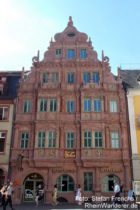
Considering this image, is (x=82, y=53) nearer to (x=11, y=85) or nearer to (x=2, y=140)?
(x=11, y=85)

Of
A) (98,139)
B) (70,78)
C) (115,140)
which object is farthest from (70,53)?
(115,140)

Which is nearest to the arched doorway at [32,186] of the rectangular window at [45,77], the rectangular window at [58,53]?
the rectangular window at [45,77]

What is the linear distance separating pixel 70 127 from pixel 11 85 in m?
9.13

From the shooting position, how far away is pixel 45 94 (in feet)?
81.9

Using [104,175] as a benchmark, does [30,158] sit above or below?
above

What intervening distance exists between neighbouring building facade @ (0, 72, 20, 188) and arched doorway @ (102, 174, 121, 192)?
951 centimetres

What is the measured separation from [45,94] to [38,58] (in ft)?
15.5

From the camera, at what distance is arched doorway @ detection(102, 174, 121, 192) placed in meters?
22.3

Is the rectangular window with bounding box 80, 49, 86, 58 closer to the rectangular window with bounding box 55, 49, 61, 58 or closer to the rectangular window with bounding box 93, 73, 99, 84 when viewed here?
the rectangular window with bounding box 55, 49, 61, 58

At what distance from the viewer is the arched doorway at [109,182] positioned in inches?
878

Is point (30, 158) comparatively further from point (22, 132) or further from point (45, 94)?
point (45, 94)

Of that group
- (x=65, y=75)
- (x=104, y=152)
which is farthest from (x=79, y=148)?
(x=65, y=75)

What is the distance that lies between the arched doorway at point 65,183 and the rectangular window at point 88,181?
1.31 meters

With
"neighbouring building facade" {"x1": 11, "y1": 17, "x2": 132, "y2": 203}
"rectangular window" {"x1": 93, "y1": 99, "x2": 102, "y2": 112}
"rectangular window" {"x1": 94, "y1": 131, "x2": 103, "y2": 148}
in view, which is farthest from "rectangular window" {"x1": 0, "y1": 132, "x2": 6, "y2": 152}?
"rectangular window" {"x1": 93, "y1": 99, "x2": 102, "y2": 112}
